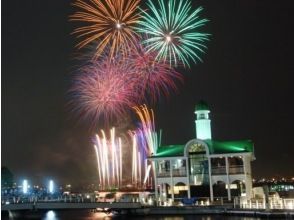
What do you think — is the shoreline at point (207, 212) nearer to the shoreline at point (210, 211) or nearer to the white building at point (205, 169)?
the shoreline at point (210, 211)

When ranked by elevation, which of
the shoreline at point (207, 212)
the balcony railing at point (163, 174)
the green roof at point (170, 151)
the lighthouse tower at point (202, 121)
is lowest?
the shoreline at point (207, 212)

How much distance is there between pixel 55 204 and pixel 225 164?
3325 centimetres

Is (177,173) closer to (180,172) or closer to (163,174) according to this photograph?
(180,172)

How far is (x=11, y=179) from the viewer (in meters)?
161

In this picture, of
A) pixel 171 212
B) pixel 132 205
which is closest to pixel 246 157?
pixel 171 212

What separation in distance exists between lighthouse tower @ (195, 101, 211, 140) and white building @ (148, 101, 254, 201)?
3131 millimetres

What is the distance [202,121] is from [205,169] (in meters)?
10.0

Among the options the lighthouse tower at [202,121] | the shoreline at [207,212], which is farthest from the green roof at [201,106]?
the shoreline at [207,212]

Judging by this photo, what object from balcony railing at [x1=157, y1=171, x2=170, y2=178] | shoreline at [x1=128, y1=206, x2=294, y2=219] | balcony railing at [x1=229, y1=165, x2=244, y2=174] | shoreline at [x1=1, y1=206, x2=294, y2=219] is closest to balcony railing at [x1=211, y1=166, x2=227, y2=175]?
balcony railing at [x1=229, y1=165, x2=244, y2=174]

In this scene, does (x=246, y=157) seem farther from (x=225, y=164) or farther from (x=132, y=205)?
(x=132, y=205)

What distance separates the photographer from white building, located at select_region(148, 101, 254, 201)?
235 feet

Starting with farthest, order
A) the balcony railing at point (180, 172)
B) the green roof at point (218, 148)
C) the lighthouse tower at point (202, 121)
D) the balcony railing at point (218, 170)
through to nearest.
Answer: the lighthouse tower at point (202, 121)
the balcony railing at point (180, 172)
the green roof at point (218, 148)
the balcony railing at point (218, 170)

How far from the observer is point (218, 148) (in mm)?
73812

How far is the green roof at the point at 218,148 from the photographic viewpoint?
72869 mm
